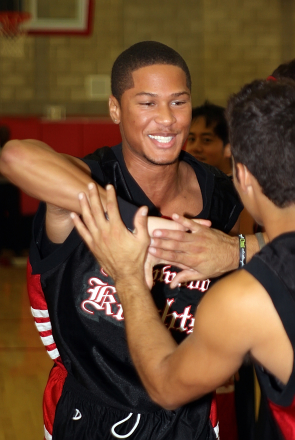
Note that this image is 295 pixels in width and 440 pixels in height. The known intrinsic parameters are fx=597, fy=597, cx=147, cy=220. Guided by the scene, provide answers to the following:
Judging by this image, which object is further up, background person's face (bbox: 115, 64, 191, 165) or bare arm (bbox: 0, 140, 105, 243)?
background person's face (bbox: 115, 64, 191, 165)

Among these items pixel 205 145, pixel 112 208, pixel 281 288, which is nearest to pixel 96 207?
pixel 112 208

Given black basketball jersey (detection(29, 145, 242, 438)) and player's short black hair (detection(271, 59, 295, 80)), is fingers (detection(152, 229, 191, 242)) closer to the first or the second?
black basketball jersey (detection(29, 145, 242, 438))

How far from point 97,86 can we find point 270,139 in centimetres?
1086

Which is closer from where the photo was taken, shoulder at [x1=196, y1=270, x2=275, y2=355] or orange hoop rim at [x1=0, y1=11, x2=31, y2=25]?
shoulder at [x1=196, y1=270, x2=275, y2=355]

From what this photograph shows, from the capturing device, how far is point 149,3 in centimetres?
1180

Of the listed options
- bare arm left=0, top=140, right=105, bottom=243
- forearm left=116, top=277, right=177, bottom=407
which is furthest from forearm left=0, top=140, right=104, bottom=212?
forearm left=116, top=277, right=177, bottom=407

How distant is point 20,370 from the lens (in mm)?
4977

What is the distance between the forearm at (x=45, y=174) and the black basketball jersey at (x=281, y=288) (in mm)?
667

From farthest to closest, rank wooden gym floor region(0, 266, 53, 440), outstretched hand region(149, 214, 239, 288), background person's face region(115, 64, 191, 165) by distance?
wooden gym floor region(0, 266, 53, 440)
background person's face region(115, 64, 191, 165)
outstretched hand region(149, 214, 239, 288)

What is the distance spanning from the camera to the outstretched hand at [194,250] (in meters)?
1.81

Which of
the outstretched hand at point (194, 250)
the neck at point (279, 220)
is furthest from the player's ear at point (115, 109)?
the neck at point (279, 220)

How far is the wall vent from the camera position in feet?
38.8

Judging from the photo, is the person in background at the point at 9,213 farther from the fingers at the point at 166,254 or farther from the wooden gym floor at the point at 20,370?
the fingers at the point at 166,254

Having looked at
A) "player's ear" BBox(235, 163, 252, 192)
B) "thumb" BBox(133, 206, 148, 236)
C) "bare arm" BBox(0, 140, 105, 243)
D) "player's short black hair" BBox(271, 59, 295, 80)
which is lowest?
"thumb" BBox(133, 206, 148, 236)
